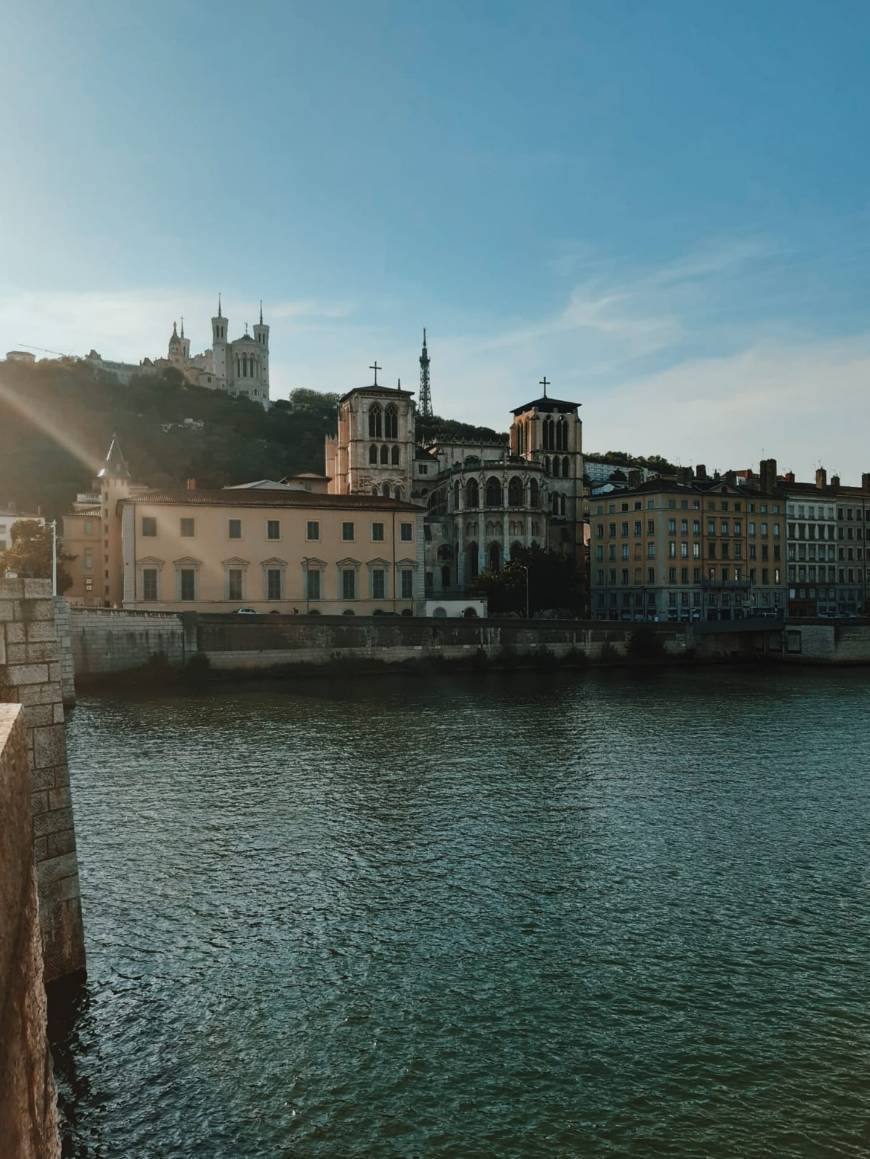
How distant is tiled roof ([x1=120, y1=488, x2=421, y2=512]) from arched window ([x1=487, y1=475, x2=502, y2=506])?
27.0 m

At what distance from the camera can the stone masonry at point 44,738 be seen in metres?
12.8

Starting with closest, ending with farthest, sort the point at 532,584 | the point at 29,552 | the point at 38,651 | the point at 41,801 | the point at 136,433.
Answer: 1. the point at 41,801
2. the point at 38,651
3. the point at 29,552
4. the point at 532,584
5. the point at 136,433

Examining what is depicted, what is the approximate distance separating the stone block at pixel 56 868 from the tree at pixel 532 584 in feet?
223

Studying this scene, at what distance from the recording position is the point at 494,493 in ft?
316

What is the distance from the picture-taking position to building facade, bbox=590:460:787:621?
82750 mm

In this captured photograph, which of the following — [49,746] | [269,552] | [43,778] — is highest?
[269,552]

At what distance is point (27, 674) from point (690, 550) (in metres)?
76.3

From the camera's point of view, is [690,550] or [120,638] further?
[690,550]

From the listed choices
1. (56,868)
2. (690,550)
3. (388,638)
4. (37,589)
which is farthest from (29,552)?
(56,868)

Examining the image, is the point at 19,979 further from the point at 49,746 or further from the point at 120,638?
the point at 120,638

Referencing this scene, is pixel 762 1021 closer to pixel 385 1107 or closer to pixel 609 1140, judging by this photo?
pixel 609 1140

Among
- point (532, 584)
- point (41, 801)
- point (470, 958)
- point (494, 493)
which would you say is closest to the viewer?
point (41, 801)

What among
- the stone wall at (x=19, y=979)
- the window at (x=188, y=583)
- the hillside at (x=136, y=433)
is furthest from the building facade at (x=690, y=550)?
the stone wall at (x=19, y=979)

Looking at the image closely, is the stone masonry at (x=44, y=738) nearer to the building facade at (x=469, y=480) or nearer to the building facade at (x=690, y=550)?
the building facade at (x=690, y=550)
